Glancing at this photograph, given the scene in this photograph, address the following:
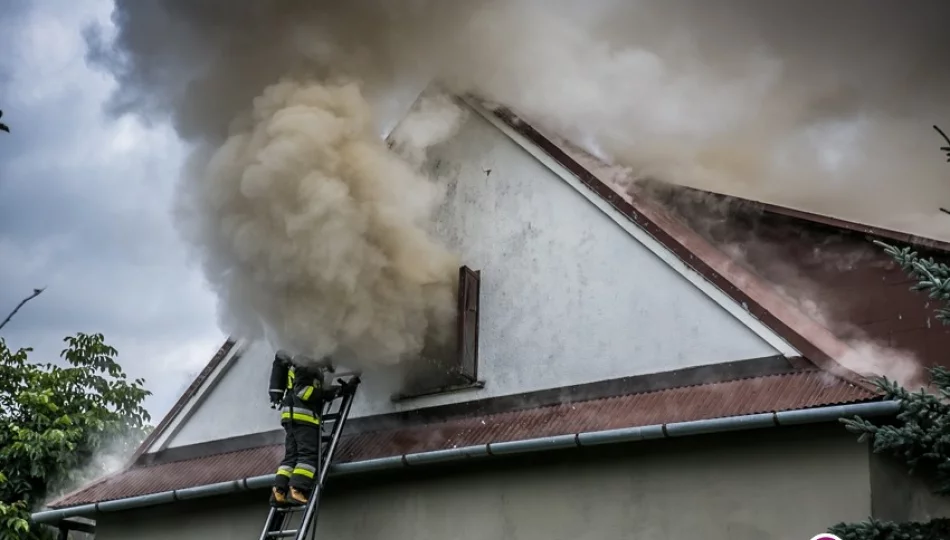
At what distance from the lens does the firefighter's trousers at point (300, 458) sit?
7738 millimetres

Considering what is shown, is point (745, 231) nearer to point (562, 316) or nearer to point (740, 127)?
point (562, 316)

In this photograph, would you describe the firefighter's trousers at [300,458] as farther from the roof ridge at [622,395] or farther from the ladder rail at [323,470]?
the roof ridge at [622,395]

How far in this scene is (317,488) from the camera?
7.72 m

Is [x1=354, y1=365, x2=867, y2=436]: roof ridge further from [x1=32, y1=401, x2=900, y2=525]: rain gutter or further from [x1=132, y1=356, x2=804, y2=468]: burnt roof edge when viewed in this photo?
[x1=32, y1=401, x2=900, y2=525]: rain gutter

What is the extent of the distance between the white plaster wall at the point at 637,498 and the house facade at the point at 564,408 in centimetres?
1

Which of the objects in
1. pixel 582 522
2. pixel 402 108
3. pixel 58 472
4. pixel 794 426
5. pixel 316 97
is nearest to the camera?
pixel 794 426

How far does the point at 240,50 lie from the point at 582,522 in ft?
16.6

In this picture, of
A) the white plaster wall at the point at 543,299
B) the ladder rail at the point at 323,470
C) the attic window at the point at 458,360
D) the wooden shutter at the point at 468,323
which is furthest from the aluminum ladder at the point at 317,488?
the wooden shutter at the point at 468,323

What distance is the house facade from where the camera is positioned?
20.8 feet

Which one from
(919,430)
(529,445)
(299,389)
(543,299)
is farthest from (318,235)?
(919,430)

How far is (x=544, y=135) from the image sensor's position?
344 inches

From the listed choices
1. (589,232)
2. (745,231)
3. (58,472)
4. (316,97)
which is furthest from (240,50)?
(58,472)

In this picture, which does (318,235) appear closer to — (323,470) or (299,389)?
(299,389)

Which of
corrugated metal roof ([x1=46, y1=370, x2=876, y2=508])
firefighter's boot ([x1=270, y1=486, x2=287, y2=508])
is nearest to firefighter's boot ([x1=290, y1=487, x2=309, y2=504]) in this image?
firefighter's boot ([x1=270, y1=486, x2=287, y2=508])
